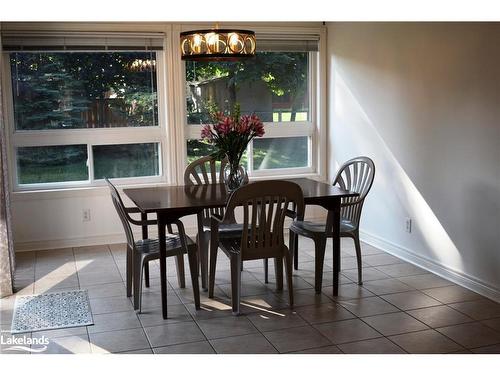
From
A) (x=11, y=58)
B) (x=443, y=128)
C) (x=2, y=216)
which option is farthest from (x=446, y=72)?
(x=11, y=58)

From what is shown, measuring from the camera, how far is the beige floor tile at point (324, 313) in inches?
152

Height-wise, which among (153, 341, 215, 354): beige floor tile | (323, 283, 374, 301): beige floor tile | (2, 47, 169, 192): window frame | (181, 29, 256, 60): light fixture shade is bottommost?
(153, 341, 215, 354): beige floor tile

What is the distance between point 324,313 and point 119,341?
4.20ft

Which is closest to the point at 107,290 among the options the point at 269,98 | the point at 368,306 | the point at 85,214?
the point at 85,214

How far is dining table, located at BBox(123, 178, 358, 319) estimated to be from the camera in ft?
12.6

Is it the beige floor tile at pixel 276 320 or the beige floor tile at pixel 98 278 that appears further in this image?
the beige floor tile at pixel 98 278

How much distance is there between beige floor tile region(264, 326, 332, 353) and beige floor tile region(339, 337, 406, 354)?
0.12 meters

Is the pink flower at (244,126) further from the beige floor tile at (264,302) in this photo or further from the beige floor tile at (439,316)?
the beige floor tile at (439,316)

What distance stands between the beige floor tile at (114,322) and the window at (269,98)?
7.74 feet

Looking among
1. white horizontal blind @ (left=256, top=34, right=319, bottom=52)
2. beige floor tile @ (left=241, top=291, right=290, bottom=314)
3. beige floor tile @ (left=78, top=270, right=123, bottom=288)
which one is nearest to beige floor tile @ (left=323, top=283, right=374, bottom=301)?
beige floor tile @ (left=241, top=291, right=290, bottom=314)

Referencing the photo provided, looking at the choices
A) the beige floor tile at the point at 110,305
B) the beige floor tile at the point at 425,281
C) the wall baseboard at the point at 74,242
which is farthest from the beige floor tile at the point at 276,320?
the wall baseboard at the point at 74,242

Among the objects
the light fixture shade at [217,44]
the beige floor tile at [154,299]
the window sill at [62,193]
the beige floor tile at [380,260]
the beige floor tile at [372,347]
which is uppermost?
the light fixture shade at [217,44]

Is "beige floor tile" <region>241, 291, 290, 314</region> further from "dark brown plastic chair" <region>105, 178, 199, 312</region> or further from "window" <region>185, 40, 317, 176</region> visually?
"window" <region>185, 40, 317, 176</region>

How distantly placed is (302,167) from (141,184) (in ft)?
5.51
